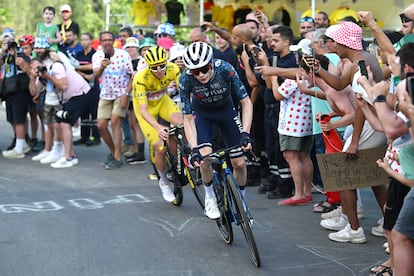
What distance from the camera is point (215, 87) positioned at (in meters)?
8.03

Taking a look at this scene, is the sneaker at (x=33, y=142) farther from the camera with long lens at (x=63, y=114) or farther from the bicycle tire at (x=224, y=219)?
the bicycle tire at (x=224, y=219)

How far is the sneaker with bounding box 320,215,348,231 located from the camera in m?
8.27

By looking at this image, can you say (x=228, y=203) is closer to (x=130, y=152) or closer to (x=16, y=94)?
(x=130, y=152)

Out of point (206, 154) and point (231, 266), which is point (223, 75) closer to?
point (206, 154)

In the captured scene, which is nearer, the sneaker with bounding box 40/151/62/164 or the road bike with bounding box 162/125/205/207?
the road bike with bounding box 162/125/205/207

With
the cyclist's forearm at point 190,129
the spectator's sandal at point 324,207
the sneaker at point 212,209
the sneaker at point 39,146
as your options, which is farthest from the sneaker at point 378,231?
the sneaker at point 39,146

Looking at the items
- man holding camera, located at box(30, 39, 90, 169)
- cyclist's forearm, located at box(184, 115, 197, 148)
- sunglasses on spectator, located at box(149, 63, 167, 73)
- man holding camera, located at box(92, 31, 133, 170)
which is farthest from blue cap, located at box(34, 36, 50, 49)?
cyclist's forearm, located at box(184, 115, 197, 148)

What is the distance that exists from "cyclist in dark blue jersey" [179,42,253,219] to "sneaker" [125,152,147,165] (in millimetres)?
5107

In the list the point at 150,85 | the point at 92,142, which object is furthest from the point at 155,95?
the point at 92,142

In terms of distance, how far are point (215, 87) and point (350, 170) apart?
5.47ft

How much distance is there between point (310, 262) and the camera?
23.3 ft

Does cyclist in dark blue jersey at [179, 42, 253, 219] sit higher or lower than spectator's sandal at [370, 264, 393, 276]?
higher

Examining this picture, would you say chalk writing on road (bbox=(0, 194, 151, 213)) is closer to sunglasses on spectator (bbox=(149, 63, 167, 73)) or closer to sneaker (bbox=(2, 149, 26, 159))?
sunglasses on spectator (bbox=(149, 63, 167, 73))

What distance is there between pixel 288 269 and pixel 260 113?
451 centimetres
